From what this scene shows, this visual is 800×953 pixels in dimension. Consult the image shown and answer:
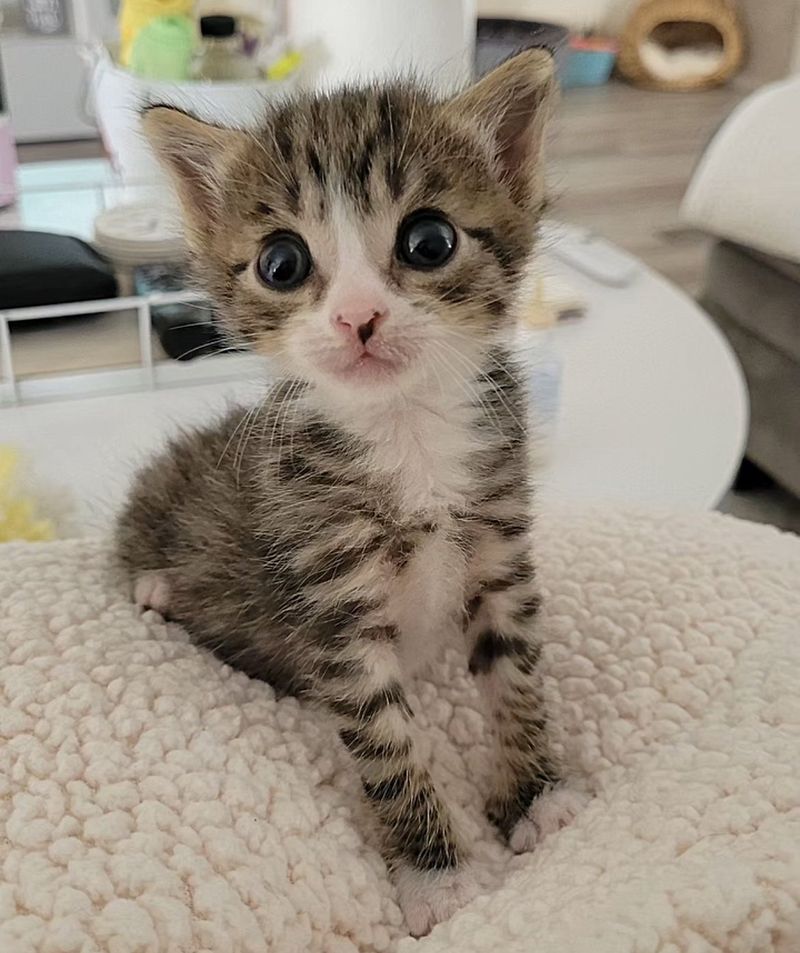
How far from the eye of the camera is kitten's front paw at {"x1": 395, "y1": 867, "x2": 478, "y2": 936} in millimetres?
667

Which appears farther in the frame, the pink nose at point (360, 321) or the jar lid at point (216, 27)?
the jar lid at point (216, 27)

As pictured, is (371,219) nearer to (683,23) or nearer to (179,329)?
(179,329)

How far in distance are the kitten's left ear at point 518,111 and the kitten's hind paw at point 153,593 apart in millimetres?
397

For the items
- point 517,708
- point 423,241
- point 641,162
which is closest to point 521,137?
point 423,241

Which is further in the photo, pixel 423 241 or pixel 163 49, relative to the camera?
pixel 163 49

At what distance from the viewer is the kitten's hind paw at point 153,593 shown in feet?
2.81

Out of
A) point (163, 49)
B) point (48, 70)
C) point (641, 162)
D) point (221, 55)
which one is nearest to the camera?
point (163, 49)

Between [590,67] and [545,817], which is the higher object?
[545,817]

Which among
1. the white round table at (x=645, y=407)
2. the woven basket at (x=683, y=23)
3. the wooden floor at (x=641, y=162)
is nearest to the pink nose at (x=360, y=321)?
the white round table at (x=645, y=407)

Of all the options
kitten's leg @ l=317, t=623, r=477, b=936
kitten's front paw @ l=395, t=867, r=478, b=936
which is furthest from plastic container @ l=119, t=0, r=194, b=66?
kitten's front paw @ l=395, t=867, r=478, b=936

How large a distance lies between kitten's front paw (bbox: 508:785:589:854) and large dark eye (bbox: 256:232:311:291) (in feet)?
1.24

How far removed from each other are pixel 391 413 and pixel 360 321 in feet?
0.39

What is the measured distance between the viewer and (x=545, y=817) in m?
0.74

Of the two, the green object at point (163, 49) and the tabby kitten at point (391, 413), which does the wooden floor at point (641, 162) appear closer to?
the green object at point (163, 49)
